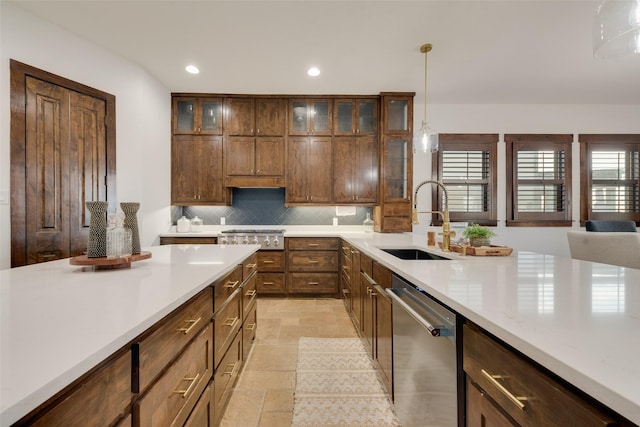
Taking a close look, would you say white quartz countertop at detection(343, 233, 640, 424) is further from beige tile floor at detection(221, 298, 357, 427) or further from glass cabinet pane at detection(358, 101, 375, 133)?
glass cabinet pane at detection(358, 101, 375, 133)

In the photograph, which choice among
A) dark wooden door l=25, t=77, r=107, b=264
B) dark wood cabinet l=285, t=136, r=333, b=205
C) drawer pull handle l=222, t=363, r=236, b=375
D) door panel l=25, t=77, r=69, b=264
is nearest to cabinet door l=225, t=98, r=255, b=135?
dark wood cabinet l=285, t=136, r=333, b=205

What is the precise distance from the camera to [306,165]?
159 inches

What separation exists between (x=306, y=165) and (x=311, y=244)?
1.14 metres

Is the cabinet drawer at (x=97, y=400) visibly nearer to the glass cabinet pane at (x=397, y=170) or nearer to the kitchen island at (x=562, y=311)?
the kitchen island at (x=562, y=311)

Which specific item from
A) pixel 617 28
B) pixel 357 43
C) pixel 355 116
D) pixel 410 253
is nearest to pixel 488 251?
pixel 410 253

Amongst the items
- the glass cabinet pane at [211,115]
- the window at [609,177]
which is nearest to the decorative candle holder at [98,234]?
the glass cabinet pane at [211,115]

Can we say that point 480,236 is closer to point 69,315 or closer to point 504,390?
point 504,390

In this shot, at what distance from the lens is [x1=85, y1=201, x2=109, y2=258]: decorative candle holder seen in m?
1.30

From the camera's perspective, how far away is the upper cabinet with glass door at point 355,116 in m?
4.04

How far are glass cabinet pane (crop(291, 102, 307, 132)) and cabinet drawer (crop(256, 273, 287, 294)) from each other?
6.84 feet

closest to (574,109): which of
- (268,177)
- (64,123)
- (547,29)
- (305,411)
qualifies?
(547,29)

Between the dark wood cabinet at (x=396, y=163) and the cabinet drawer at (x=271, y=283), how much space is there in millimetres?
1554

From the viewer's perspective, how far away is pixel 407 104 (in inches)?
156

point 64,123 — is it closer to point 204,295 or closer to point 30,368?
point 204,295
